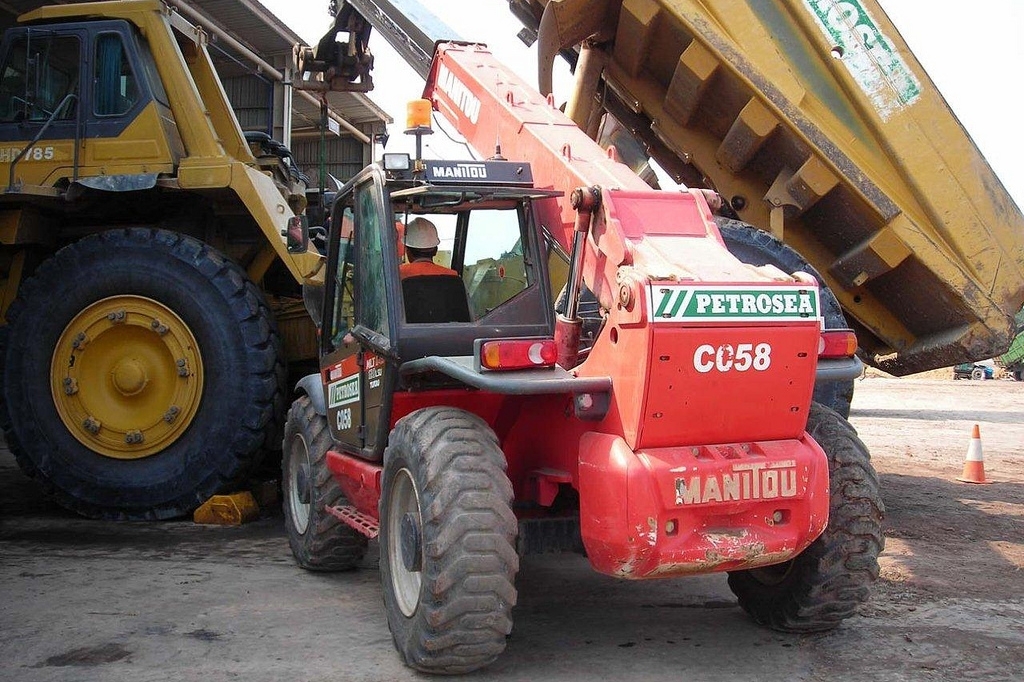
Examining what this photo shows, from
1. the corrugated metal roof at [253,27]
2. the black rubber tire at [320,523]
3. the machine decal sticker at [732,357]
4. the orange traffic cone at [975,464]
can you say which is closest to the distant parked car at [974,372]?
the corrugated metal roof at [253,27]

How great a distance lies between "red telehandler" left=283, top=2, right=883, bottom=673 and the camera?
3646mm

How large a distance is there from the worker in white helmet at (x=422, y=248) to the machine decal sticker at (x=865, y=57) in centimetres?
274

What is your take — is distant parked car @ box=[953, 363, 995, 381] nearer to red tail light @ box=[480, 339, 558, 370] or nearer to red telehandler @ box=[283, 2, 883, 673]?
red telehandler @ box=[283, 2, 883, 673]

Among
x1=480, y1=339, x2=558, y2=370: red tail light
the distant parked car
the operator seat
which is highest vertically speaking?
the operator seat

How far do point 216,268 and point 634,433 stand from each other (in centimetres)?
402

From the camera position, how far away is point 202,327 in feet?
22.2

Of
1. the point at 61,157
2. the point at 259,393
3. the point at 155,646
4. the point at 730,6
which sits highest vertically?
the point at 730,6

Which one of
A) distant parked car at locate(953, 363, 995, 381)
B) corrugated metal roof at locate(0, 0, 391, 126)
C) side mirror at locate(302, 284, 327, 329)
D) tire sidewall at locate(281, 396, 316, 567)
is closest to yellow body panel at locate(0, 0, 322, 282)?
side mirror at locate(302, 284, 327, 329)

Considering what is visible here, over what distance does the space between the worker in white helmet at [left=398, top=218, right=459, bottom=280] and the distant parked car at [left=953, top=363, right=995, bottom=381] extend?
94.1ft

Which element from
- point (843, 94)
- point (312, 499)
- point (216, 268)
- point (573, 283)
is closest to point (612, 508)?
point (573, 283)

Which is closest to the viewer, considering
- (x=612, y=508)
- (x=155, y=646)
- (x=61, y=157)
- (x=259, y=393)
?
(x=612, y=508)

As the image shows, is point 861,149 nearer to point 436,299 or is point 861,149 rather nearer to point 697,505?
point 436,299

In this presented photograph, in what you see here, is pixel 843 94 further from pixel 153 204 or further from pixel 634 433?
pixel 153 204

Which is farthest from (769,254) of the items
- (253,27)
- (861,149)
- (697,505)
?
(253,27)
